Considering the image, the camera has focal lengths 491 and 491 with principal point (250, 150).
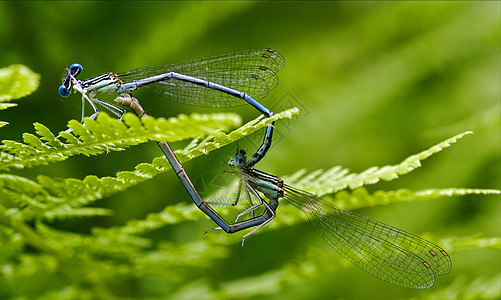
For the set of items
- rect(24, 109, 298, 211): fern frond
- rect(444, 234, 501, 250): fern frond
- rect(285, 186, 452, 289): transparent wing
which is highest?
rect(24, 109, 298, 211): fern frond

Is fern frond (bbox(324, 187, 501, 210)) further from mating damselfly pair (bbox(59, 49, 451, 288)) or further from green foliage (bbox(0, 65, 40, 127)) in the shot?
green foliage (bbox(0, 65, 40, 127))

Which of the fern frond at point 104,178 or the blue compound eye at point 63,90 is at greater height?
the blue compound eye at point 63,90

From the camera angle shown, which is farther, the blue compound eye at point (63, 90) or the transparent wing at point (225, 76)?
the transparent wing at point (225, 76)

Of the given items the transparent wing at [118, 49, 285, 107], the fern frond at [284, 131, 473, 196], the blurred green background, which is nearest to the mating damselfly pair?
the transparent wing at [118, 49, 285, 107]

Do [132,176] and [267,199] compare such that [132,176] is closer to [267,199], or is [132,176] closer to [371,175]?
[267,199]

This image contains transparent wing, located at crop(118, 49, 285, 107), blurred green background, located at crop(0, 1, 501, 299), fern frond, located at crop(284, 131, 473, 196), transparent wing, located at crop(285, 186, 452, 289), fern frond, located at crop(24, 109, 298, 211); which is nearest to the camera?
fern frond, located at crop(24, 109, 298, 211)

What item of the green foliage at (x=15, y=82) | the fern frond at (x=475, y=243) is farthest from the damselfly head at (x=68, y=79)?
the fern frond at (x=475, y=243)

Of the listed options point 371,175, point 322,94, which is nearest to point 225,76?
point 371,175

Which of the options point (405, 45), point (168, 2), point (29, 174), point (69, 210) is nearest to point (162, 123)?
point (69, 210)

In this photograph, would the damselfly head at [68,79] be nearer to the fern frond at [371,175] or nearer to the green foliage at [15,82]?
the green foliage at [15,82]
